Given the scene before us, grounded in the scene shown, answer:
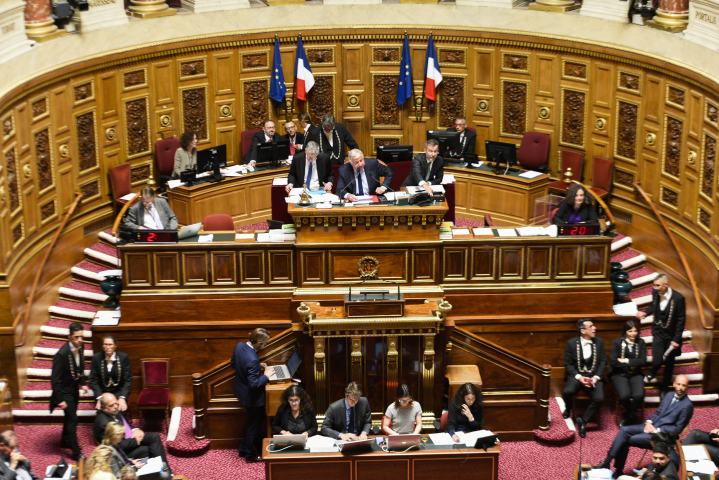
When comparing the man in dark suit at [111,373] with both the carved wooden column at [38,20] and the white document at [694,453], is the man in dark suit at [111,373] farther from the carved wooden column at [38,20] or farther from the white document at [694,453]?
the white document at [694,453]

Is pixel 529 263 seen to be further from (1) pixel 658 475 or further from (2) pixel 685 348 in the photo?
(1) pixel 658 475

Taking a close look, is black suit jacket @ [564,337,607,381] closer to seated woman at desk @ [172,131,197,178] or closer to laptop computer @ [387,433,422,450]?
laptop computer @ [387,433,422,450]

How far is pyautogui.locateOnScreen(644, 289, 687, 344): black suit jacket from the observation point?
11117mm

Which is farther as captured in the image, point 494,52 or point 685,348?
point 494,52

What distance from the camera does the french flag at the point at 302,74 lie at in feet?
49.8

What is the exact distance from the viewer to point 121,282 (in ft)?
37.9

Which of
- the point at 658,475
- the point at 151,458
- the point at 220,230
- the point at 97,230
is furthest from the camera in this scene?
the point at 97,230

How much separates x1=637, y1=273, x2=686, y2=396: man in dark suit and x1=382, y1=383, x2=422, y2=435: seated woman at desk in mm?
2870

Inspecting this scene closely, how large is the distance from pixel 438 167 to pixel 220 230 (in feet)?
8.70

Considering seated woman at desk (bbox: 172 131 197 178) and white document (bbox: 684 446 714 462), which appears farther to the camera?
seated woman at desk (bbox: 172 131 197 178)

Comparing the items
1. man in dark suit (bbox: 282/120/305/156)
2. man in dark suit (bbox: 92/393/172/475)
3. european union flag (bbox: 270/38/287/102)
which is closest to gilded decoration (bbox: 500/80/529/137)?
man in dark suit (bbox: 282/120/305/156)

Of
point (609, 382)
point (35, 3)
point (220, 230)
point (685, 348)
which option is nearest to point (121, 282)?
point (220, 230)

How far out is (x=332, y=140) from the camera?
13828mm

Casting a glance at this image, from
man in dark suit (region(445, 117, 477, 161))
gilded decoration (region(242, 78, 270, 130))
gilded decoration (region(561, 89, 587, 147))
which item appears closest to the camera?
gilded decoration (region(561, 89, 587, 147))
